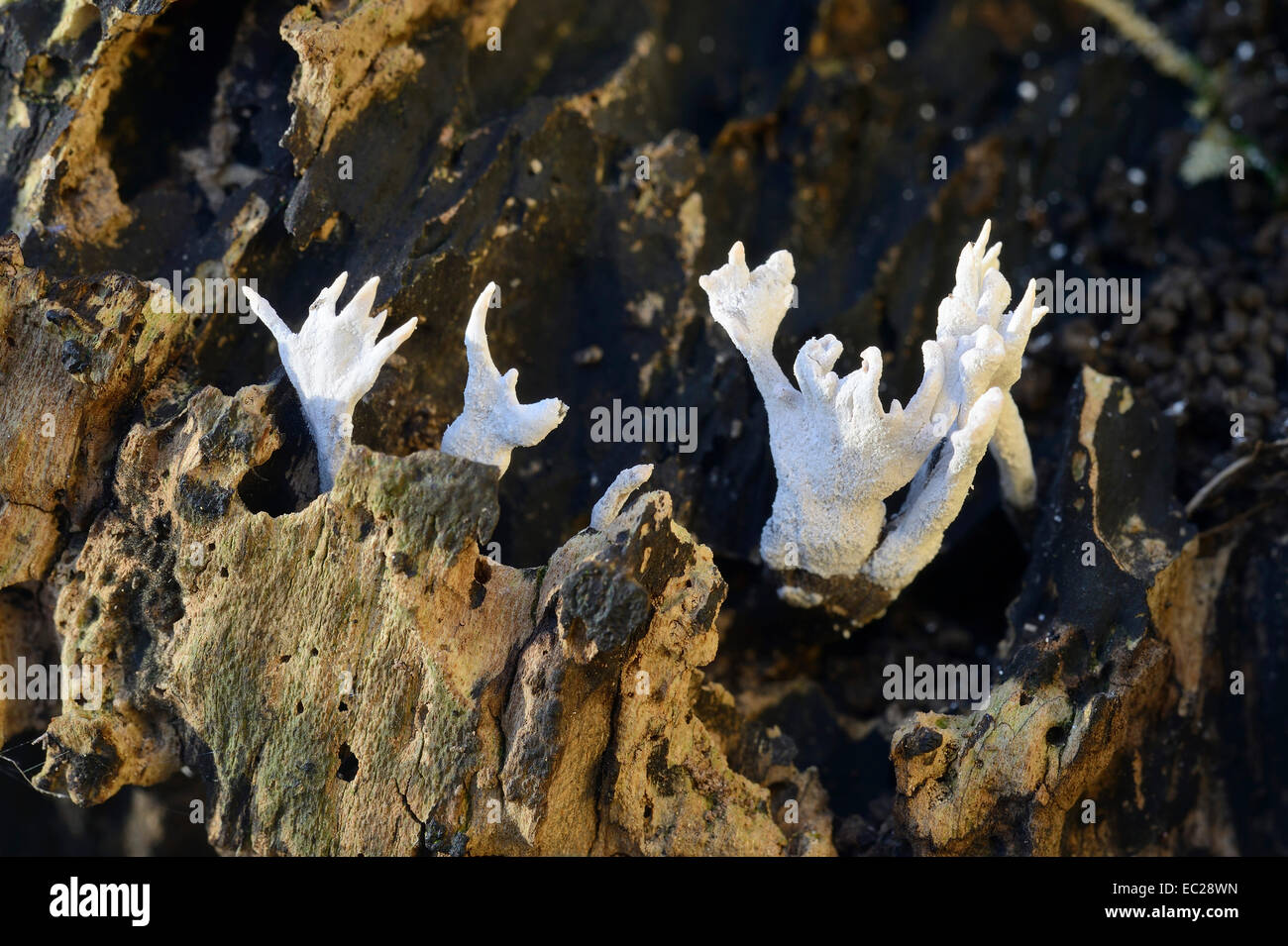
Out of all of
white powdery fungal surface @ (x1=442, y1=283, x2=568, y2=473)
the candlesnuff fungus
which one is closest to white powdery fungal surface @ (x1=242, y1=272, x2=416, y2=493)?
white powdery fungal surface @ (x1=442, y1=283, x2=568, y2=473)

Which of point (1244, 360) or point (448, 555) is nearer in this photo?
point (448, 555)

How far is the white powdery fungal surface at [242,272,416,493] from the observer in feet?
10.4

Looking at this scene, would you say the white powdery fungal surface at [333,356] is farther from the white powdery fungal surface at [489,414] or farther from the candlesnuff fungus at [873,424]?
the candlesnuff fungus at [873,424]

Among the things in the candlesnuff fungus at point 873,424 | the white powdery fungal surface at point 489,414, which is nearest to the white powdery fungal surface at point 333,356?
the white powdery fungal surface at point 489,414

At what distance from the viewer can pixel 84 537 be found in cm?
340

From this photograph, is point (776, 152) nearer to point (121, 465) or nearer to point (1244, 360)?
point (1244, 360)

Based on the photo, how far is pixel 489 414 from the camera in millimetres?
3211

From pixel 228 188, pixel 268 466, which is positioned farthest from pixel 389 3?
pixel 268 466

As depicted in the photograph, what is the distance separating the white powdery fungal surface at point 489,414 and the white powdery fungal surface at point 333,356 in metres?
0.25

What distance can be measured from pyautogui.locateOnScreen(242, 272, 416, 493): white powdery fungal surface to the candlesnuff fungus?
1.08 m

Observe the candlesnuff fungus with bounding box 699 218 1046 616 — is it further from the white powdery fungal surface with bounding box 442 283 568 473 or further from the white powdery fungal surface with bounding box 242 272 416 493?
the white powdery fungal surface with bounding box 242 272 416 493

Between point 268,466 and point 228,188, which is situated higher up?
point 228,188

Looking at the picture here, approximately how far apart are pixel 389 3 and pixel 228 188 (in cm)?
91

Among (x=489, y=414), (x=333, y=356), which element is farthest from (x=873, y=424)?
(x=333, y=356)
